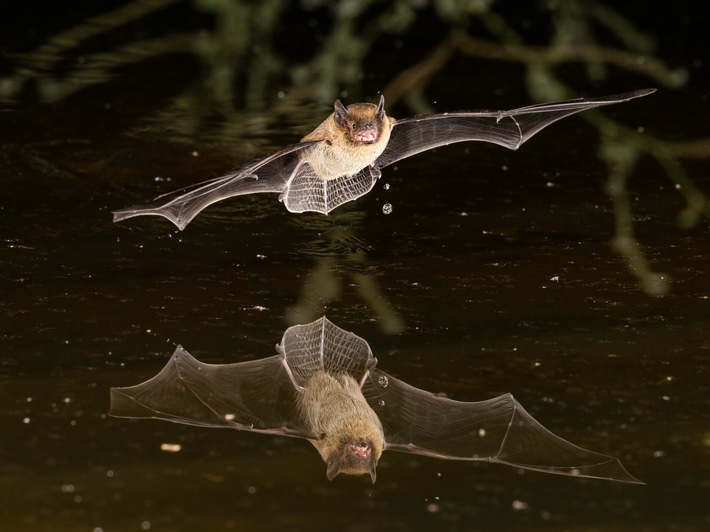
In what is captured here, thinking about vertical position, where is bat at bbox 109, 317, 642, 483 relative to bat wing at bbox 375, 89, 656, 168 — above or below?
below

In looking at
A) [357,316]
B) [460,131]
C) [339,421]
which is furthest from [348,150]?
[339,421]

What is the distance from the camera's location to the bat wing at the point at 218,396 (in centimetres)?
331

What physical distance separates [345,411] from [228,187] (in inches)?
53.1

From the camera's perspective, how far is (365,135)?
4.46 m

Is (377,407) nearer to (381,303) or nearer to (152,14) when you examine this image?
(381,303)

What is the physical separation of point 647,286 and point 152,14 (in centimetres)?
510

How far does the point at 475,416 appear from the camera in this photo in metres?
3.34

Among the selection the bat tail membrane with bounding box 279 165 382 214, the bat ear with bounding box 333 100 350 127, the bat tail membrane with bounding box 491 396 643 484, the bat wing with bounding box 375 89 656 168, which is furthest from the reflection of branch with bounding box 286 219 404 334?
the bat tail membrane with bounding box 491 396 643 484

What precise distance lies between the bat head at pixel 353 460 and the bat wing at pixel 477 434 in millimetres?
75

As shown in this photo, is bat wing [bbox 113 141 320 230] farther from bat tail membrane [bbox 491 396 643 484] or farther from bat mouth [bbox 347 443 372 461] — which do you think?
bat tail membrane [bbox 491 396 643 484]

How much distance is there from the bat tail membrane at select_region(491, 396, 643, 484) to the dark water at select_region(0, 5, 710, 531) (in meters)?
0.05

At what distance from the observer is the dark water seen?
2.88 metres

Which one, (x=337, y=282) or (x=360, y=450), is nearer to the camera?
(x=360, y=450)

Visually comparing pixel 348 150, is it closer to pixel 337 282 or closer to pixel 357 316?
pixel 337 282
